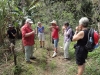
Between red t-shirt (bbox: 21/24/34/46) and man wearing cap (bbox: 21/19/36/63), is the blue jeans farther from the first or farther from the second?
red t-shirt (bbox: 21/24/34/46)

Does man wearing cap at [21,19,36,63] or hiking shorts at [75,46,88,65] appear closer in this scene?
hiking shorts at [75,46,88,65]

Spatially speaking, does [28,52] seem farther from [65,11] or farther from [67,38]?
[65,11]

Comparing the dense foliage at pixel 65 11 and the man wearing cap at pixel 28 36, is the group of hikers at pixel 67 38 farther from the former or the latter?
the dense foliage at pixel 65 11

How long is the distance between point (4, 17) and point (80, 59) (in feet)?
15.7

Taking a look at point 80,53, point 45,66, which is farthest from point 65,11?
point 80,53

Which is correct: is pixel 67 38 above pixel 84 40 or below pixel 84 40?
below

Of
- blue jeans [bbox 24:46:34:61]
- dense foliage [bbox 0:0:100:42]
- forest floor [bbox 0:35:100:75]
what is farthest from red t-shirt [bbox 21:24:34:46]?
dense foliage [bbox 0:0:100:42]

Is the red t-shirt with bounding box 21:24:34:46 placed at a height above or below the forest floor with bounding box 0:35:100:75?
above

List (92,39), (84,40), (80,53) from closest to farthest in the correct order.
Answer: (92,39) < (84,40) < (80,53)

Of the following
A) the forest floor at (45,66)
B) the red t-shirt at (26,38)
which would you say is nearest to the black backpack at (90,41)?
the forest floor at (45,66)

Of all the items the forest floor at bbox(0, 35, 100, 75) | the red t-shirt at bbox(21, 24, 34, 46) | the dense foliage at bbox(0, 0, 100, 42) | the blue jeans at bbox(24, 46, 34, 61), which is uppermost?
the dense foliage at bbox(0, 0, 100, 42)

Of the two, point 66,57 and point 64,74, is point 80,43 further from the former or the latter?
point 66,57

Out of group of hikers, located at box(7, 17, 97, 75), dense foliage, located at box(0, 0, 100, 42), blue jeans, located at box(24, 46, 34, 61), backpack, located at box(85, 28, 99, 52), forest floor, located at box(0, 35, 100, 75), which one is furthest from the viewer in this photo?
dense foliage, located at box(0, 0, 100, 42)

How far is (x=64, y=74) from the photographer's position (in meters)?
5.75
